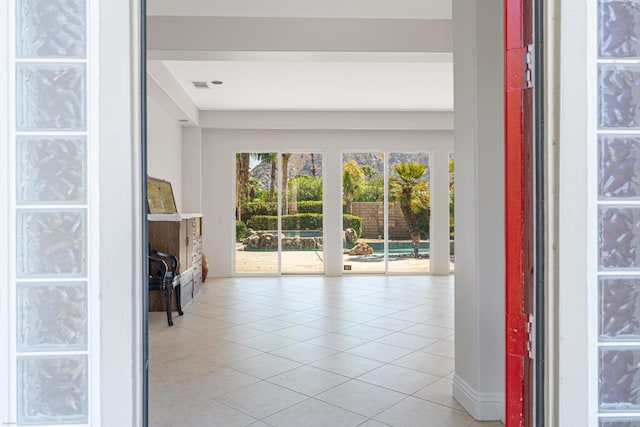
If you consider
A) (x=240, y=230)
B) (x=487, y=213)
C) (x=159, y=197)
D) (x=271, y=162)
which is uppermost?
(x=271, y=162)

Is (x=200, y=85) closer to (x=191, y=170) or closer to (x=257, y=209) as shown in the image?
(x=191, y=170)

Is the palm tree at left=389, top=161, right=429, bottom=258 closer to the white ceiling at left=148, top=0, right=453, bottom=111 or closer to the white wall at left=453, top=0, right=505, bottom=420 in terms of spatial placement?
the white ceiling at left=148, top=0, right=453, bottom=111

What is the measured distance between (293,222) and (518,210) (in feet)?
25.5

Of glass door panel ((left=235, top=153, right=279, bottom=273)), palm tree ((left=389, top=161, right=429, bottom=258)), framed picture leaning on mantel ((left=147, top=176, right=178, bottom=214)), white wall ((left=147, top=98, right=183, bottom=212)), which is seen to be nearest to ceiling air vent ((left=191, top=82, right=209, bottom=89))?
white wall ((left=147, top=98, right=183, bottom=212))

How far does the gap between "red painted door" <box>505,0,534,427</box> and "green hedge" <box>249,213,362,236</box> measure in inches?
304

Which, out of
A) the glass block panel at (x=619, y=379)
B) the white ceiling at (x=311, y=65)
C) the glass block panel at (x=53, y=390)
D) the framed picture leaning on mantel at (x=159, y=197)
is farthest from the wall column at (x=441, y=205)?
the glass block panel at (x=53, y=390)

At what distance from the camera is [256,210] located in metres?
9.12

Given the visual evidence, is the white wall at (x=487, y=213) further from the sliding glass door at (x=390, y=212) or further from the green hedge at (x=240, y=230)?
the green hedge at (x=240, y=230)

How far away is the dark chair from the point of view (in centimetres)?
532

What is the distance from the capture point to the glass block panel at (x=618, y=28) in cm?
127

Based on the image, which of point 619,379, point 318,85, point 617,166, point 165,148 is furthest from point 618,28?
point 165,148

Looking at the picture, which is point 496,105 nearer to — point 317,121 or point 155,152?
point 155,152

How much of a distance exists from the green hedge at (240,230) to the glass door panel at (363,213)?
1.87 metres

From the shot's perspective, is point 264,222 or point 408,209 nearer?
point 264,222
